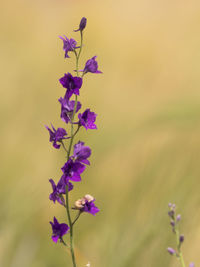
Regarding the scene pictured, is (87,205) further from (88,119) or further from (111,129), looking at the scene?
(111,129)

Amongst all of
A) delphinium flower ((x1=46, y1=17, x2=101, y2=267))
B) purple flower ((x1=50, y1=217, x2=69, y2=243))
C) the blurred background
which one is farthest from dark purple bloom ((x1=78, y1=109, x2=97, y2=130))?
the blurred background

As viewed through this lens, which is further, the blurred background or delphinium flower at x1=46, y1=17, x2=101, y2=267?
the blurred background

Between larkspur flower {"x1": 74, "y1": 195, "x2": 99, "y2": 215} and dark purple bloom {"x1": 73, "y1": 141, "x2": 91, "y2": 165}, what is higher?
dark purple bloom {"x1": 73, "y1": 141, "x2": 91, "y2": 165}

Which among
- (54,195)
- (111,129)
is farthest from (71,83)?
(111,129)

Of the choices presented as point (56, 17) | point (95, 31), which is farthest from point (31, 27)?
point (95, 31)

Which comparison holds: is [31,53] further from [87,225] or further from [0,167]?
[87,225]

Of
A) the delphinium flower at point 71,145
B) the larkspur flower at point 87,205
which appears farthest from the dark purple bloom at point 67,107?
the larkspur flower at point 87,205

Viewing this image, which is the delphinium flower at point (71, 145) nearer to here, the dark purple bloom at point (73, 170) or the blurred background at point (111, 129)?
the dark purple bloom at point (73, 170)

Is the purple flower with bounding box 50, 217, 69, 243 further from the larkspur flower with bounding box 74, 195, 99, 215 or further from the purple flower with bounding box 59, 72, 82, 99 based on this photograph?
the purple flower with bounding box 59, 72, 82, 99
